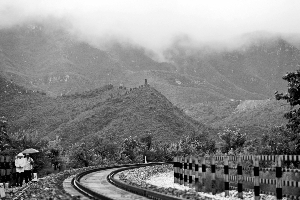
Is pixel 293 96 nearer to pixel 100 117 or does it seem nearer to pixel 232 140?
pixel 232 140

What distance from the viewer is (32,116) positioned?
119562mm

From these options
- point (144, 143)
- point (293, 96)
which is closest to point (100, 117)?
point (144, 143)

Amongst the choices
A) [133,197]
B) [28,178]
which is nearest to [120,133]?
[28,178]

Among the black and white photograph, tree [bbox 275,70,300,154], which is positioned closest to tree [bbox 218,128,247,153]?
the black and white photograph

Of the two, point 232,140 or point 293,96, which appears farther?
point 232,140

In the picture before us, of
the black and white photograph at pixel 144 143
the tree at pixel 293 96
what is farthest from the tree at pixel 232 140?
the tree at pixel 293 96

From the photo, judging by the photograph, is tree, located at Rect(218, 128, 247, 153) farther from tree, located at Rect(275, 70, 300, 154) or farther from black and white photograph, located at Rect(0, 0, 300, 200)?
tree, located at Rect(275, 70, 300, 154)

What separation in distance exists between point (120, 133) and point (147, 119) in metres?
8.46

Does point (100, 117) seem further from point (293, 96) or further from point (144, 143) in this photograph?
point (293, 96)

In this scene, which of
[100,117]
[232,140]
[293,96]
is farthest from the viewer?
[100,117]

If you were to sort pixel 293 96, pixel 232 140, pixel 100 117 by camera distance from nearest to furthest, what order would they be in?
pixel 293 96 < pixel 232 140 < pixel 100 117

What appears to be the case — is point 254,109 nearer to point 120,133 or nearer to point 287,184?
point 120,133

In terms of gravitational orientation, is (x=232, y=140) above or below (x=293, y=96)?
below

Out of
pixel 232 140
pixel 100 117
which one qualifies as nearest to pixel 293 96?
pixel 232 140
